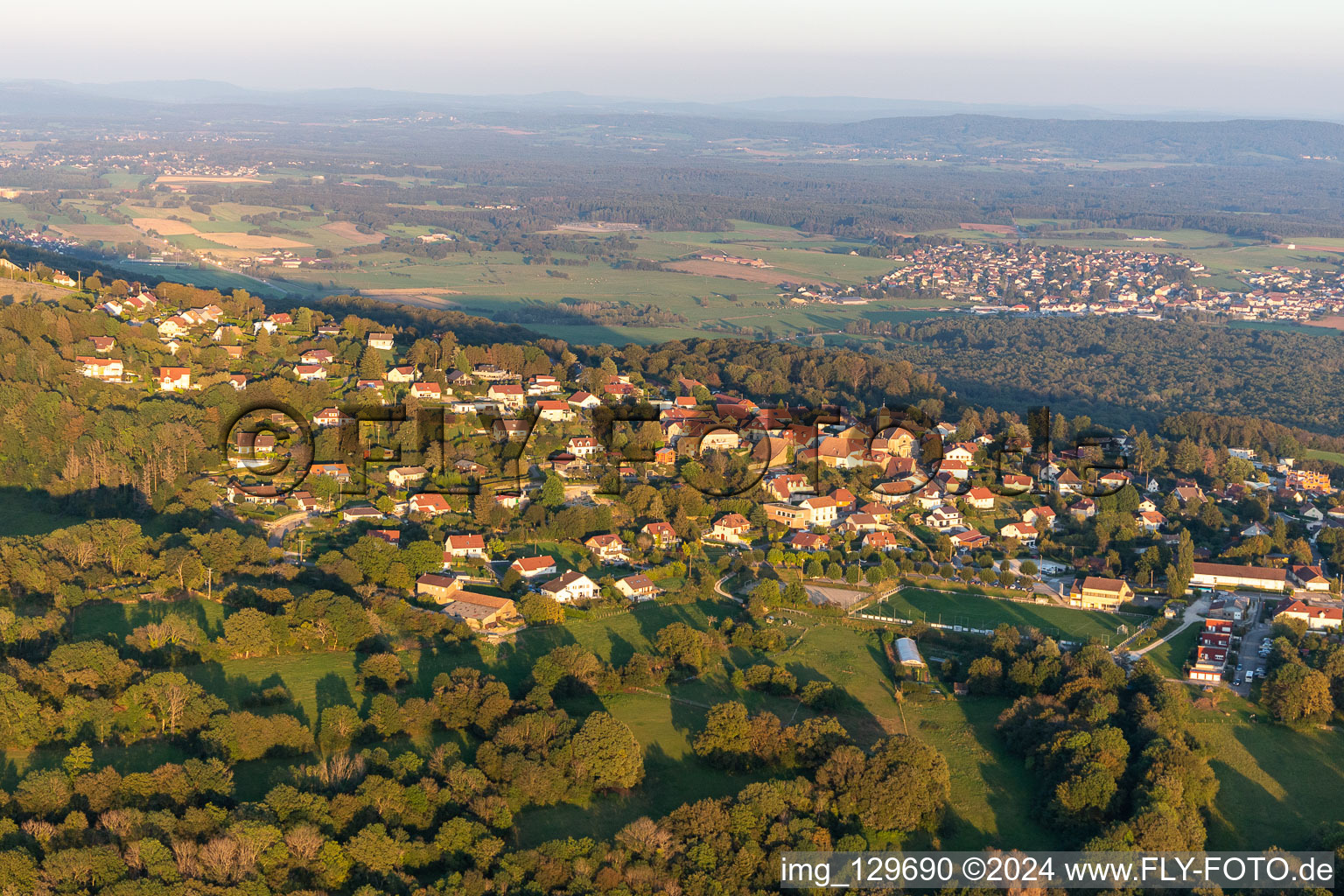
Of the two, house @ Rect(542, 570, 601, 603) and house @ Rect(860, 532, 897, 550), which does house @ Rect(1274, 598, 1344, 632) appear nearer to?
house @ Rect(860, 532, 897, 550)

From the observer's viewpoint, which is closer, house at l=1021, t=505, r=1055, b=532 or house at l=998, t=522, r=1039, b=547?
house at l=998, t=522, r=1039, b=547

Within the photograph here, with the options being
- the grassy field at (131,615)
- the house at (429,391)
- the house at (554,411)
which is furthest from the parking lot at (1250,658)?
the house at (429,391)

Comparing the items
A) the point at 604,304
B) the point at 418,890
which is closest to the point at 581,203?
the point at 604,304

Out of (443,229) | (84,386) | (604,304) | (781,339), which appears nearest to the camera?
(84,386)

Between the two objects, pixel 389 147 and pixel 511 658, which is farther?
pixel 389 147

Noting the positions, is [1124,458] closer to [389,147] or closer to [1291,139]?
[389,147]

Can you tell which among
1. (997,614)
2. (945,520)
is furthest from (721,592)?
(945,520)

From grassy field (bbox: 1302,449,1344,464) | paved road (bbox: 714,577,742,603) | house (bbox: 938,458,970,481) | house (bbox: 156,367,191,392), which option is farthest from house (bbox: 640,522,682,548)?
grassy field (bbox: 1302,449,1344,464)
